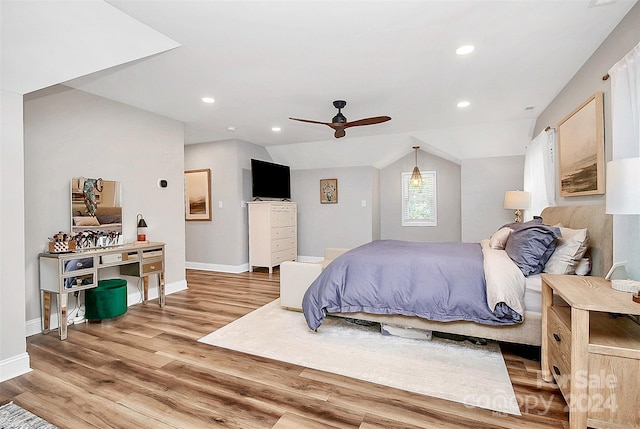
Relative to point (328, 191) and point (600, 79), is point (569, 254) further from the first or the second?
point (328, 191)

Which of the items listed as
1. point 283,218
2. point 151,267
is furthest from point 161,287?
point 283,218

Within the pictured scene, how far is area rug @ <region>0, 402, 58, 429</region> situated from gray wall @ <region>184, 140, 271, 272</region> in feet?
13.1

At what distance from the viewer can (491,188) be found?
5.48m

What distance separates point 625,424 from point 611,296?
590 mm

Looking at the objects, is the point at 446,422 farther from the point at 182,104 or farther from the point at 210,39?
the point at 182,104

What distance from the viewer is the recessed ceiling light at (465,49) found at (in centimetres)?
256

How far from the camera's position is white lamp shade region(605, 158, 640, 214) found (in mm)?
1497

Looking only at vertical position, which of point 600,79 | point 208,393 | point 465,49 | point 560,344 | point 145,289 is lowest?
point 208,393

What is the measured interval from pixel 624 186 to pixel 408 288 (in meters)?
1.54

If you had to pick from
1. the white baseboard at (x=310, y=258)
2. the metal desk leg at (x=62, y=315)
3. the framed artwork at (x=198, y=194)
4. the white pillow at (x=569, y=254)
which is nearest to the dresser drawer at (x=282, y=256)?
the white baseboard at (x=310, y=258)

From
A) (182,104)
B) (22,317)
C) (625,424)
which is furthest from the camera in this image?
(182,104)

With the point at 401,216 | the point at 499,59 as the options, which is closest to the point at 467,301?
the point at 499,59

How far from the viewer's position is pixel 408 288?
2643 mm

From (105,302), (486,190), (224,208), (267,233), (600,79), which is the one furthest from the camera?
(224,208)
